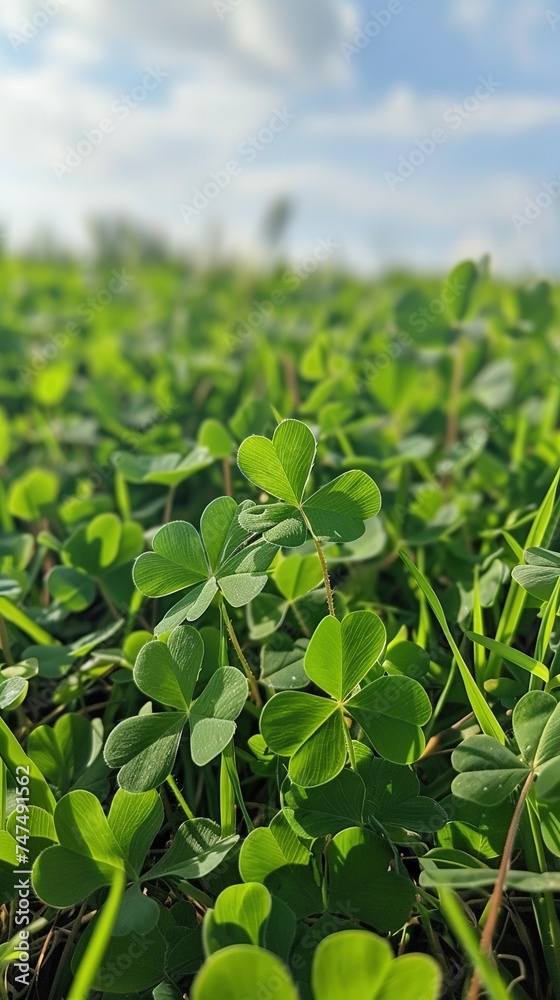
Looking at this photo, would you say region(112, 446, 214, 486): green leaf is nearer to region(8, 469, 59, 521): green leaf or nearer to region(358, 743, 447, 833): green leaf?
region(8, 469, 59, 521): green leaf

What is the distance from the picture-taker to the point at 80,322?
2.71 metres

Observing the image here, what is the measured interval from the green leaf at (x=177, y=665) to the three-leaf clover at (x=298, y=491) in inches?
5.1

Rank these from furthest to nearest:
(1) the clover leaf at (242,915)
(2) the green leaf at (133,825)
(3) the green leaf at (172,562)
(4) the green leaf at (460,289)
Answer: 1. (4) the green leaf at (460,289)
2. (3) the green leaf at (172,562)
3. (2) the green leaf at (133,825)
4. (1) the clover leaf at (242,915)

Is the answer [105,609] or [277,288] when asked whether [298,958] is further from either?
[277,288]

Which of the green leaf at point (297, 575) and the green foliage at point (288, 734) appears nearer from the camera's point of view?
the green foliage at point (288, 734)

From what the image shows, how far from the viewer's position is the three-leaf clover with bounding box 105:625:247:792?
26.2 inches

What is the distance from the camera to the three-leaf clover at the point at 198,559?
75 centimetres

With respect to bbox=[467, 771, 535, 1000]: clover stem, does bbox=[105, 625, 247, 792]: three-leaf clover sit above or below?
above

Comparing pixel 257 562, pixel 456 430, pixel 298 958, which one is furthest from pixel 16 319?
pixel 298 958

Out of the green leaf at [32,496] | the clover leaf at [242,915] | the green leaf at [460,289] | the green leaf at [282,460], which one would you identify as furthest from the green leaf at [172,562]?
the green leaf at [460,289]

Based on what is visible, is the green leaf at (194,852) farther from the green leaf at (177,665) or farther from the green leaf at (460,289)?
the green leaf at (460,289)

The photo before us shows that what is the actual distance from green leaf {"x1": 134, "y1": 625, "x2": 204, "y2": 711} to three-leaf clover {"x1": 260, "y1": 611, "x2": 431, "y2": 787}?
102 millimetres

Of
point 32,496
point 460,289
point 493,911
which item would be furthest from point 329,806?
point 460,289

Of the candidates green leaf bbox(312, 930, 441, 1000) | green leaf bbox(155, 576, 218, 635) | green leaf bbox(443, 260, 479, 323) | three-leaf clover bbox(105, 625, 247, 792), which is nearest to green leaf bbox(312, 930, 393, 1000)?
green leaf bbox(312, 930, 441, 1000)
